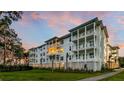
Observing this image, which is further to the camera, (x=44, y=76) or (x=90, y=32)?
(x=90, y=32)

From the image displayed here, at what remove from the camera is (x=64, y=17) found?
16828 mm

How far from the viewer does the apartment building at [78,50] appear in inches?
675

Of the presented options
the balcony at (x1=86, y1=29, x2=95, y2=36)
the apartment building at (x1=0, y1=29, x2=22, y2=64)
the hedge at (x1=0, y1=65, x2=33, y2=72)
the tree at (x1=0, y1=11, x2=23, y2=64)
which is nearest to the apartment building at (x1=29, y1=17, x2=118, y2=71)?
the balcony at (x1=86, y1=29, x2=95, y2=36)

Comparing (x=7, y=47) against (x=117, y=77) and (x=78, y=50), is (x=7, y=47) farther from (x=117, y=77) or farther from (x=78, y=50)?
(x=117, y=77)

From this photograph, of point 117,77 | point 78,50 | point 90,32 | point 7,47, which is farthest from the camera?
A: point 7,47

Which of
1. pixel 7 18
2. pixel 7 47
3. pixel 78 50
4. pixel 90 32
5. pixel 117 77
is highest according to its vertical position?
pixel 7 18

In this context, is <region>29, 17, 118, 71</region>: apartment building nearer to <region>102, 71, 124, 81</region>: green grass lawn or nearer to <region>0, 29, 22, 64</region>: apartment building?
<region>102, 71, 124, 81</region>: green grass lawn

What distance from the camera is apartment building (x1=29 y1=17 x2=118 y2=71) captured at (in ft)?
56.2

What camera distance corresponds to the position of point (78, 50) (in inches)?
718

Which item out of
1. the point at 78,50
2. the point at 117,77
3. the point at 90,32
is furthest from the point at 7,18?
the point at 117,77
